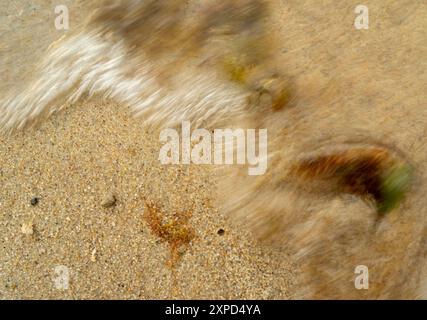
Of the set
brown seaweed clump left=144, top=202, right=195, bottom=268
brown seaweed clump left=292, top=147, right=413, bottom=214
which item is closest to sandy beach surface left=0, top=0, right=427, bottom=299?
brown seaweed clump left=144, top=202, right=195, bottom=268

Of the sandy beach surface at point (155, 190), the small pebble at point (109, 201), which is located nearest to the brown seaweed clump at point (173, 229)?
the sandy beach surface at point (155, 190)

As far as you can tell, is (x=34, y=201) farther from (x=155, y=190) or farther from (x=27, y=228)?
(x=155, y=190)

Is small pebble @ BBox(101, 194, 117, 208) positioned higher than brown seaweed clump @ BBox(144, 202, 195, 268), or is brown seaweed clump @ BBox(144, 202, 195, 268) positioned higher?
small pebble @ BBox(101, 194, 117, 208)

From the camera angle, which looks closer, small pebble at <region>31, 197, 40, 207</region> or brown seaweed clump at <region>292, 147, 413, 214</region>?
brown seaweed clump at <region>292, 147, 413, 214</region>

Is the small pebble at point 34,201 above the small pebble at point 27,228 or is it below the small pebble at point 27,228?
above

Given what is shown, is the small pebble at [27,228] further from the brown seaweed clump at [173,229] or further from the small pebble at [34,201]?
the brown seaweed clump at [173,229]

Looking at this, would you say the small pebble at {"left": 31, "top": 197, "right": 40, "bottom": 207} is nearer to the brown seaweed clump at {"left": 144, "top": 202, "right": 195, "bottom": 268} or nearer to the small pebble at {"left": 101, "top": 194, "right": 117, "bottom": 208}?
the small pebble at {"left": 101, "top": 194, "right": 117, "bottom": 208}
